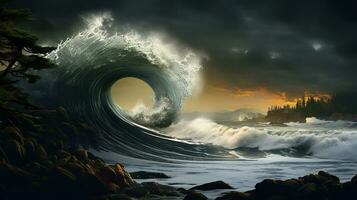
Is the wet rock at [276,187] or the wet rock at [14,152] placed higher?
the wet rock at [14,152]

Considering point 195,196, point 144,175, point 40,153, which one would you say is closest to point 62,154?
point 40,153

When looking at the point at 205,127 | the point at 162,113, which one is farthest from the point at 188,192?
the point at 205,127

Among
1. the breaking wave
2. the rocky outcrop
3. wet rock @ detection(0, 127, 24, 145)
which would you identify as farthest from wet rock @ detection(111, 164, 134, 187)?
the breaking wave

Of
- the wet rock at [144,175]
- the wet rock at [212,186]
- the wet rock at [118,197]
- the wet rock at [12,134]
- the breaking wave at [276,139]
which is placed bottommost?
the wet rock at [118,197]

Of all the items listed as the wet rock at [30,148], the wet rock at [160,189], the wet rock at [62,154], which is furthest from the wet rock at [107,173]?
the wet rock at [30,148]

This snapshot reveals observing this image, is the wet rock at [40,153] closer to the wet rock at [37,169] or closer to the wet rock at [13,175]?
the wet rock at [37,169]

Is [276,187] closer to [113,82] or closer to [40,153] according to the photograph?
[40,153]

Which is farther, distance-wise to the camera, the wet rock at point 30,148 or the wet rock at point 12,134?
the wet rock at point 12,134

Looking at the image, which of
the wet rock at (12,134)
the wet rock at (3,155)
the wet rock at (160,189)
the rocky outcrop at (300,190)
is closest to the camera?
the rocky outcrop at (300,190)

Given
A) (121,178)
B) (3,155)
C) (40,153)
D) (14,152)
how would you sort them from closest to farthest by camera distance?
(3,155) → (14,152) → (121,178) → (40,153)

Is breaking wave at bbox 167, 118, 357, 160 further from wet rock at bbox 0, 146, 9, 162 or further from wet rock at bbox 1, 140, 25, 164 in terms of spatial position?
wet rock at bbox 0, 146, 9, 162

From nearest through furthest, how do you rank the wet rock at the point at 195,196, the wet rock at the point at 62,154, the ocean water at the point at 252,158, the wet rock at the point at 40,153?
the wet rock at the point at 195,196 < the wet rock at the point at 40,153 < the wet rock at the point at 62,154 < the ocean water at the point at 252,158
